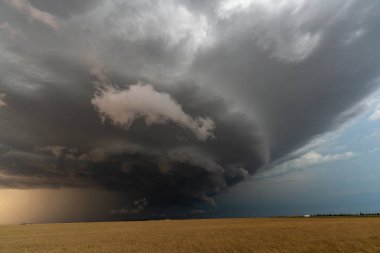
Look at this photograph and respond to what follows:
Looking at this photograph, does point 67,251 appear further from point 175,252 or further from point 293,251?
point 293,251

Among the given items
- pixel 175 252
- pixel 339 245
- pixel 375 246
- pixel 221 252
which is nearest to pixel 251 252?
pixel 221 252

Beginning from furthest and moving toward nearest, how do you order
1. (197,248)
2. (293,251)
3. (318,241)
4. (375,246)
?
1. (318,241)
2. (197,248)
3. (375,246)
4. (293,251)

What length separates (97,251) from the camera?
40.2 meters

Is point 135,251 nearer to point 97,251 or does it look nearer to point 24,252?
point 97,251

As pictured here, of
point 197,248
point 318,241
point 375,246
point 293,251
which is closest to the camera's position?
point 293,251

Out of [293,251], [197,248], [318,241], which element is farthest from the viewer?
[318,241]

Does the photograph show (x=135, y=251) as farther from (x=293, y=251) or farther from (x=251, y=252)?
(x=293, y=251)

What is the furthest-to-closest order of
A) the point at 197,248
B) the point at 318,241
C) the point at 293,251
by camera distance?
the point at 318,241 → the point at 197,248 → the point at 293,251

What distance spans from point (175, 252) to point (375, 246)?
23785 mm

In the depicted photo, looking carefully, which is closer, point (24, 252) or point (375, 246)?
point (375, 246)

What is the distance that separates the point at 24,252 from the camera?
41.0m

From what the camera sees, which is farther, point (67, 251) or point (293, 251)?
point (67, 251)

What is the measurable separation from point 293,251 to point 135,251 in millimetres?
18830

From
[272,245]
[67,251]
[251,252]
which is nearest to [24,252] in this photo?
[67,251]
